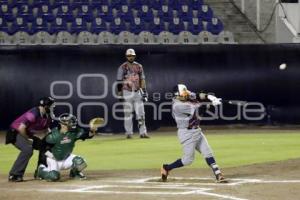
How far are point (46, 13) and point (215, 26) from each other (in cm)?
609

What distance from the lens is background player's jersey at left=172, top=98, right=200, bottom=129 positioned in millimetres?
10711

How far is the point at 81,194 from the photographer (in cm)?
945

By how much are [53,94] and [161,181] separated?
383 inches

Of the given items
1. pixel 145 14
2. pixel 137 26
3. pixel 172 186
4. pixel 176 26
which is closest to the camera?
pixel 172 186

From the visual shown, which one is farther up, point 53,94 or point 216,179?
point 53,94

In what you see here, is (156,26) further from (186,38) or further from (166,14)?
(186,38)

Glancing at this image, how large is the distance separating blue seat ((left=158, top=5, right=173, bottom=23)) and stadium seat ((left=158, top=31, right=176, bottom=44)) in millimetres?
1226

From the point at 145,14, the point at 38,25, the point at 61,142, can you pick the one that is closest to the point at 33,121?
the point at 61,142

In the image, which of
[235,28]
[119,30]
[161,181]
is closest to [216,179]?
[161,181]

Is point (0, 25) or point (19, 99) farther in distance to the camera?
point (0, 25)

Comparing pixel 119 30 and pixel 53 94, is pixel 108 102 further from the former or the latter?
pixel 119 30

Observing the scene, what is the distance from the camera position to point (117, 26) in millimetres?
23953

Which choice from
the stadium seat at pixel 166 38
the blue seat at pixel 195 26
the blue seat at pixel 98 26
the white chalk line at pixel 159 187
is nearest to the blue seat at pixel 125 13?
the blue seat at pixel 98 26

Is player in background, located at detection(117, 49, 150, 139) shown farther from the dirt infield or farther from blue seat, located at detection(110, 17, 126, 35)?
blue seat, located at detection(110, 17, 126, 35)
